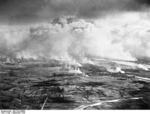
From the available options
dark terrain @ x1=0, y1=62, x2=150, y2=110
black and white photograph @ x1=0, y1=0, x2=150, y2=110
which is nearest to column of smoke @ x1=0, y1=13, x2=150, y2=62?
black and white photograph @ x1=0, y1=0, x2=150, y2=110

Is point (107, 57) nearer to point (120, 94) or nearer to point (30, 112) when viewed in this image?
point (120, 94)

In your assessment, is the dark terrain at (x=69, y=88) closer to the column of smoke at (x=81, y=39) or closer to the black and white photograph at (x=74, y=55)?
the black and white photograph at (x=74, y=55)

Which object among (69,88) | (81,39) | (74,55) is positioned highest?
(81,39)

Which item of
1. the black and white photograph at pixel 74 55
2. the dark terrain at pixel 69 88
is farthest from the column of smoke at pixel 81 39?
the dark terrain at pixel 69 88

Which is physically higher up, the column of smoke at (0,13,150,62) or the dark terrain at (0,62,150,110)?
the column of smoke at (0,13,150,62)

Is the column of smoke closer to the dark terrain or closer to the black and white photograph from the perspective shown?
the black and white photograph

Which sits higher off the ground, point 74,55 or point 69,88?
point 74,55

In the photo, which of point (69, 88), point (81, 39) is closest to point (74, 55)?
point (81, 39)

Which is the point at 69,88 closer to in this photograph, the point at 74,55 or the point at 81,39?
the point at 74,55
